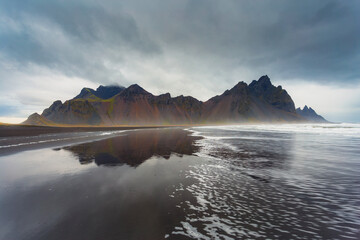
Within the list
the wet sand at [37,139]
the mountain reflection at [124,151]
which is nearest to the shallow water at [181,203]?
the mountain reflection at [124,151]

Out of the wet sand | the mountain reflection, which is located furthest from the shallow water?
the wet sand

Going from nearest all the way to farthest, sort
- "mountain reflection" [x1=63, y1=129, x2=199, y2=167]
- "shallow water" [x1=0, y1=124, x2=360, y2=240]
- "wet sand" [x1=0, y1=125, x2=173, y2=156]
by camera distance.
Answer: "shallow water" [x1=0, y1=124, x2=360, y2=240] → "mountain reflection" [x1=63, y1=129, x2=199, y2=167] → "wet sand" [x1=0, y1=125, x2=173, y2=156]

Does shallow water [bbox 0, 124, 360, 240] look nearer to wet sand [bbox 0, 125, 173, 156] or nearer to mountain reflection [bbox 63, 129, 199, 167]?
mountain reflection [bbox 63, 129, 199, 167]

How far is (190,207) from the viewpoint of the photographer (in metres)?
6.61

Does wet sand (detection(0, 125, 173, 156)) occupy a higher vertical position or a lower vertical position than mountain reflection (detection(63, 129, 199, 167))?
higher

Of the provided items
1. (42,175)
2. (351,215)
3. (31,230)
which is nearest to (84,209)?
(31,230)

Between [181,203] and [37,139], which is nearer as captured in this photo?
[181,203]

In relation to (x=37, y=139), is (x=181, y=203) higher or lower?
lower

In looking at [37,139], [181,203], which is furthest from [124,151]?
[37,139]

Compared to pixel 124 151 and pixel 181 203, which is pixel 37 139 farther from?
pixel 181 203

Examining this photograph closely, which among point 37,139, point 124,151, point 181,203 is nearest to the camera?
point 181,203

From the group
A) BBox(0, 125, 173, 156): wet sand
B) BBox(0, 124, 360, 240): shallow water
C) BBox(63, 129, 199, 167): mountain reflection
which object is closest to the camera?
BBox(0, 124, 360, 240): shallow water

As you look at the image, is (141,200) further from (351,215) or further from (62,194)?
(351,215)

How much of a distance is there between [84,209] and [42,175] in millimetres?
7039
